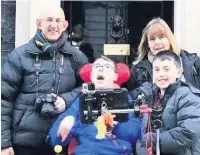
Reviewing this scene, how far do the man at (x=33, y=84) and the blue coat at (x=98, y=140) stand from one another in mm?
263

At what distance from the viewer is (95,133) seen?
14.1ft

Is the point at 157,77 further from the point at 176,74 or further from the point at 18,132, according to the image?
the point at 18,132

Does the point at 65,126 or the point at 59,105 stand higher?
the point at 59,105

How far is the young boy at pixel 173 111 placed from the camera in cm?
407

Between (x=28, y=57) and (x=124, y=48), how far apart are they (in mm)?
1517

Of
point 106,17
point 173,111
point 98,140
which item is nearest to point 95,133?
point 98,140

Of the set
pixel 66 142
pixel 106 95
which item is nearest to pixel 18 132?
pixel 66 142

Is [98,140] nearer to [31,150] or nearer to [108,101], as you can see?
[108,101]

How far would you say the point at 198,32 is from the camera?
557cm

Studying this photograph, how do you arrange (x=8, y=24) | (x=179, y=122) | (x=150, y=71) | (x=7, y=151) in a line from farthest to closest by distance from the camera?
(x=8, y=24), (x=150, y=71), (x=7, y=151), (x=179, y=122)

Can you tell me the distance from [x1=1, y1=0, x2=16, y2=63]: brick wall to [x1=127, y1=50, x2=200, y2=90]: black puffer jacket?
4.66 ft

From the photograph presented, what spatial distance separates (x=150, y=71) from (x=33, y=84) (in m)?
0.85

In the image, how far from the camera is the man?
4637mm

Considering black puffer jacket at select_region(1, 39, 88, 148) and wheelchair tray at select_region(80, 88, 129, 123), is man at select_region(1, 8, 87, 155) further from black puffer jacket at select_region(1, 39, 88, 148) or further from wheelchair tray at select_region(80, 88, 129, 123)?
wheelchair tray at select_region(80, 88, 129, 123)
